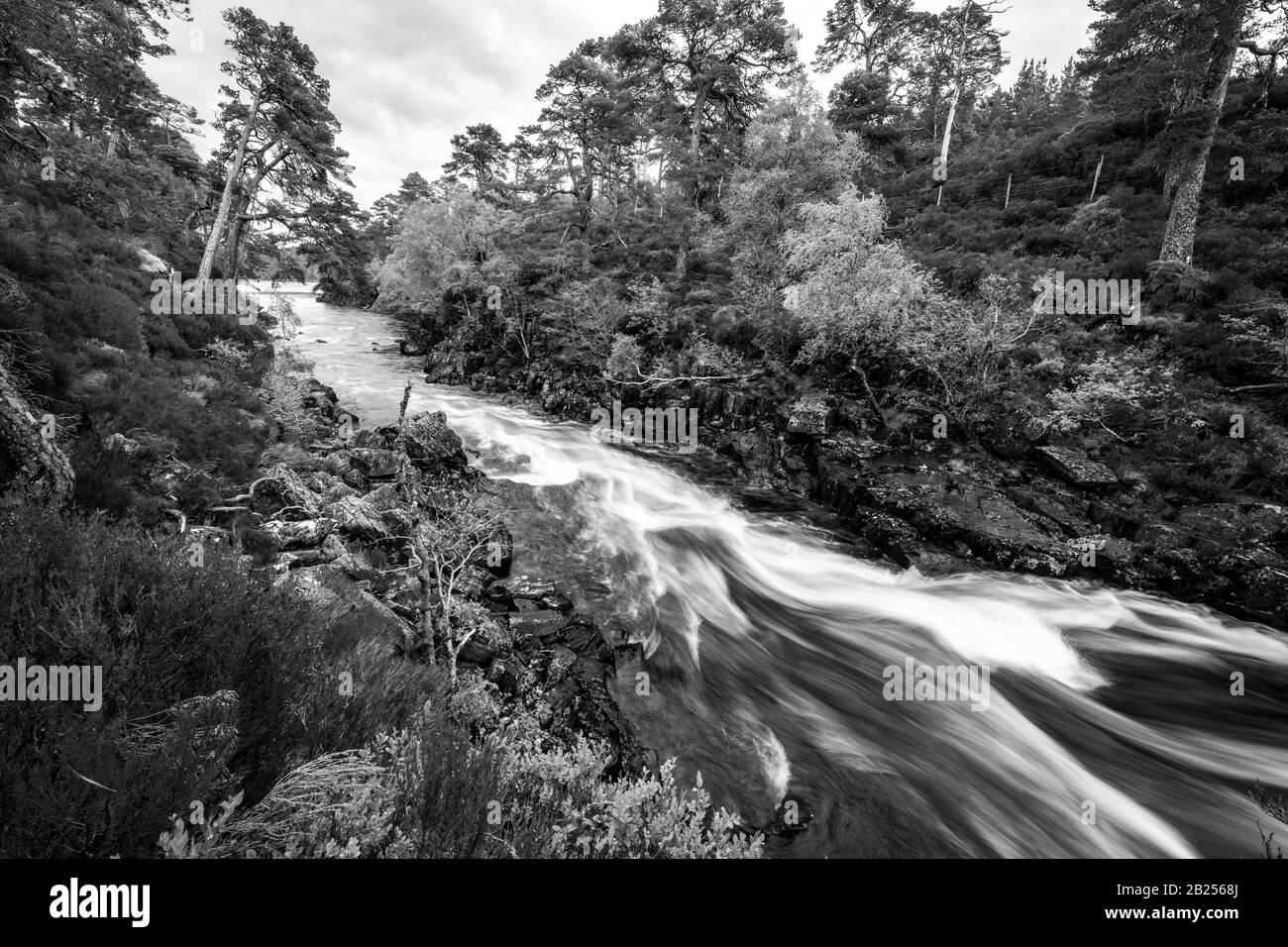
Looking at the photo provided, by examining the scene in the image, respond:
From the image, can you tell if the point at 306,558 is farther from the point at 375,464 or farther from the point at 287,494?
the point at 375,464

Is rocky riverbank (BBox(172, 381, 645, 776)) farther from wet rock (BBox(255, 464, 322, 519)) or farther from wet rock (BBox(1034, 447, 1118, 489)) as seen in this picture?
wet rock (BBox(1034, 447, 1118, 489))

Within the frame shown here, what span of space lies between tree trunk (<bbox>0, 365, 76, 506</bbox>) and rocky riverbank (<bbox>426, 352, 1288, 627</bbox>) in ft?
45.0

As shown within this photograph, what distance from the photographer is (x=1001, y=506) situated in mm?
11773

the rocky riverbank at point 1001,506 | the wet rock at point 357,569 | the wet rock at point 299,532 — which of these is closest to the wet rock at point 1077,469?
the rocky riverbank at point 1001,506

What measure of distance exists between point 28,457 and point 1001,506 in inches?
636

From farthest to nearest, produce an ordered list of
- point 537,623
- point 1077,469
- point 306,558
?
1. point 1077,469
2. point 537,623
3. point 306,558

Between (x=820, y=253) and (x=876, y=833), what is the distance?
1527cm

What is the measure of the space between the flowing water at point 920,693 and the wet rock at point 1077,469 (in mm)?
2702

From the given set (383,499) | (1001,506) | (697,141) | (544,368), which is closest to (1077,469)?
(1001,506)

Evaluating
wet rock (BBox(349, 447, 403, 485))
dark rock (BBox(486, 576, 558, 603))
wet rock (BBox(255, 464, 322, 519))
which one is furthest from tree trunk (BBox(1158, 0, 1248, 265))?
wet rock (BBox(255, 464, 322, 519))

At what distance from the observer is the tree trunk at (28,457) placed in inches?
181

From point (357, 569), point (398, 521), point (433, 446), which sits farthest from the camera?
point (433, 446)

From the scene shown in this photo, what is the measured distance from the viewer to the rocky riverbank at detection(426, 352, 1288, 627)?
978 centimetres
